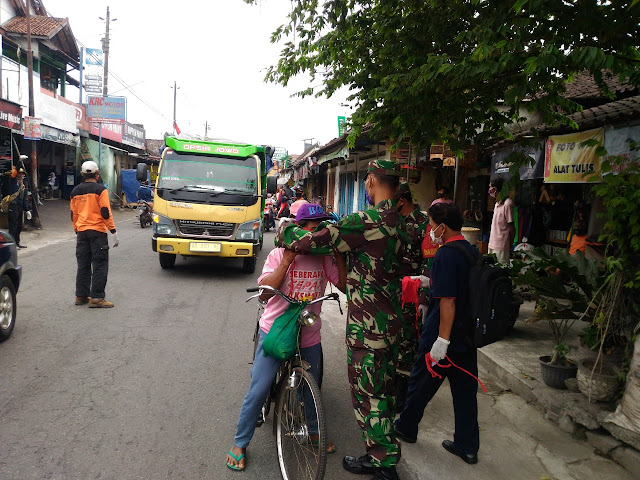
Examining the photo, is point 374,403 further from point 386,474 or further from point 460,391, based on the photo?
point 460,391

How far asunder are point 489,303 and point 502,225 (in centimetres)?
623

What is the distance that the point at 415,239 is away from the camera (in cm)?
327

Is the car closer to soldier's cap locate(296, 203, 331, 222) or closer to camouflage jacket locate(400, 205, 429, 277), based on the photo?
soldier's cap locate(296, 203, 331, 222)

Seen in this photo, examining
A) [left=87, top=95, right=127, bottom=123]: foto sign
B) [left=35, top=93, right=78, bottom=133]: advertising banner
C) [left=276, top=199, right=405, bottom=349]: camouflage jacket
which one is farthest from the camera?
[left=87, top=95, right=127, bottom=123]: foto sign

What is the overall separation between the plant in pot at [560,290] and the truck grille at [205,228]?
5787 millimetres

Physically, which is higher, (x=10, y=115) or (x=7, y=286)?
(x=10, y=115)

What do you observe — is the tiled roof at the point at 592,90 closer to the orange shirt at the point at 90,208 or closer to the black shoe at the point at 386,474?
the black shoe at the point at 386,474

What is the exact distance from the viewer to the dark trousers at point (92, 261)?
6.48m

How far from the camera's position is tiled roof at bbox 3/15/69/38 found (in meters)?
20.0

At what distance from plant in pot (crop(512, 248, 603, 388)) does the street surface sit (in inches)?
16.6

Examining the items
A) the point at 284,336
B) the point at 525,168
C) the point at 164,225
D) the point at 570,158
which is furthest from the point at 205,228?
the point at 284,336

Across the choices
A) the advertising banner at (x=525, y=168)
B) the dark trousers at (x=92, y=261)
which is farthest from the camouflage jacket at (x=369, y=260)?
the dark trousers at (x=92, y=261)

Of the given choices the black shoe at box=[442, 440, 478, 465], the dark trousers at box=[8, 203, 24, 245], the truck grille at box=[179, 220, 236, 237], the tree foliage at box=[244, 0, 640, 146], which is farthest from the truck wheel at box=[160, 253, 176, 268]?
the black shoe at box=[442, 440, 478, 465]

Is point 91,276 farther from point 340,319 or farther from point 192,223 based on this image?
point 340,319
